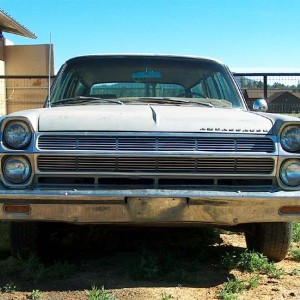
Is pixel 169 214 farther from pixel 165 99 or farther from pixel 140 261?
pixel 165 99

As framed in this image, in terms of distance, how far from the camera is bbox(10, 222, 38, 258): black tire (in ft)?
13.0

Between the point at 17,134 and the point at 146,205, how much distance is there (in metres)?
0.97

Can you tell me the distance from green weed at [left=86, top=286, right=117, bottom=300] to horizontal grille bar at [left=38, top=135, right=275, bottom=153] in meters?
Answer: 0.91

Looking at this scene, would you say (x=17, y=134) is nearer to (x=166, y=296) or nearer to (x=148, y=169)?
(x=148, y=169)

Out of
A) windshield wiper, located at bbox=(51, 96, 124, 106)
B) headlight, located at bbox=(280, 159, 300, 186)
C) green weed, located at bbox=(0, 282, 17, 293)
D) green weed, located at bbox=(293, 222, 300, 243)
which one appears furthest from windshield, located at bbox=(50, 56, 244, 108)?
green weed, located at bbox=(0, 282, 17, 293)

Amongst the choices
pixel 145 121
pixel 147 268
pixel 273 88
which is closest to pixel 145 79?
pixel 145 121

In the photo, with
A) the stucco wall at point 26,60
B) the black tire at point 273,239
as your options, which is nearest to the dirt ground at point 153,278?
the black tire at point 273,239

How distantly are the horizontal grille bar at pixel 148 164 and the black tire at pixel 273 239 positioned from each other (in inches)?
29.0

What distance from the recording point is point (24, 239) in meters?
4.00

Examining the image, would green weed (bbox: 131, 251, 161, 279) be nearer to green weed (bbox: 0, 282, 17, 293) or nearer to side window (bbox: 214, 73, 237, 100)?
green weed (bbox: 0, 282, 17, 293)

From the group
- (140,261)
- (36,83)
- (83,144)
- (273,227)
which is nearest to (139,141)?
(83,144)

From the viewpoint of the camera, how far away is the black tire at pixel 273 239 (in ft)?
13.0

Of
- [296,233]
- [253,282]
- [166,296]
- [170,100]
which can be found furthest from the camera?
[296,233]

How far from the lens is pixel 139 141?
3.42 m
